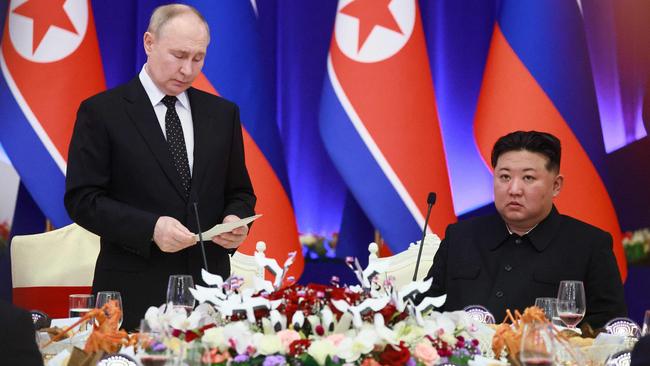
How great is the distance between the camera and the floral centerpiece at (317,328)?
5.61 ft

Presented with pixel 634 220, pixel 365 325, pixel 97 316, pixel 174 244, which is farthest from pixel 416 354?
pixel 634 220

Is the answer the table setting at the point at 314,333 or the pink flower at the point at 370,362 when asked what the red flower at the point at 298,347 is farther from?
the pink flower at the point at 370,362

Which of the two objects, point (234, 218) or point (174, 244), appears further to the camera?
point (234, 218)

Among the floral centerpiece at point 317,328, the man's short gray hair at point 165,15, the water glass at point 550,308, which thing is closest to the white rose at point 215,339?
the floral centerpiece at point 317,328

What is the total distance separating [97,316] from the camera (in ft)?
6.88

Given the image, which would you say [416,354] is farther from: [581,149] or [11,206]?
[11,206]

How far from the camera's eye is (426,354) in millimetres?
1758

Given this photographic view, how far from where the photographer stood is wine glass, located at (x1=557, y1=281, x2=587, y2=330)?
2.60 metres

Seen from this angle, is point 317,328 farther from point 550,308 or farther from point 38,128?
point 38,128

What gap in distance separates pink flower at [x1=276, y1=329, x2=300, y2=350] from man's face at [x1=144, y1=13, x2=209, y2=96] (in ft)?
4.67

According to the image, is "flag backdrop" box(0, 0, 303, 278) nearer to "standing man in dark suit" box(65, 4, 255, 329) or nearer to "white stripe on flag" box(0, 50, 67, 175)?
"white stripe on flag" box(0, 50, 67, 175)

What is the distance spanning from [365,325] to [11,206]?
11.6 ft

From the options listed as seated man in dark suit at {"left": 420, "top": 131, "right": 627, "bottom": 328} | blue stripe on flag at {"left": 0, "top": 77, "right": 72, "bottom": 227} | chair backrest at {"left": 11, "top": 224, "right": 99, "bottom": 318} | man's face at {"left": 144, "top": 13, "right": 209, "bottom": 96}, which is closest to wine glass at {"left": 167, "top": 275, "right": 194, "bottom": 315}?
man's face at {"left": 144, "top": 13, "right": 209, "bottom": 96}

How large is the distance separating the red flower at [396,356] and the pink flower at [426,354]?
0.03 metres
